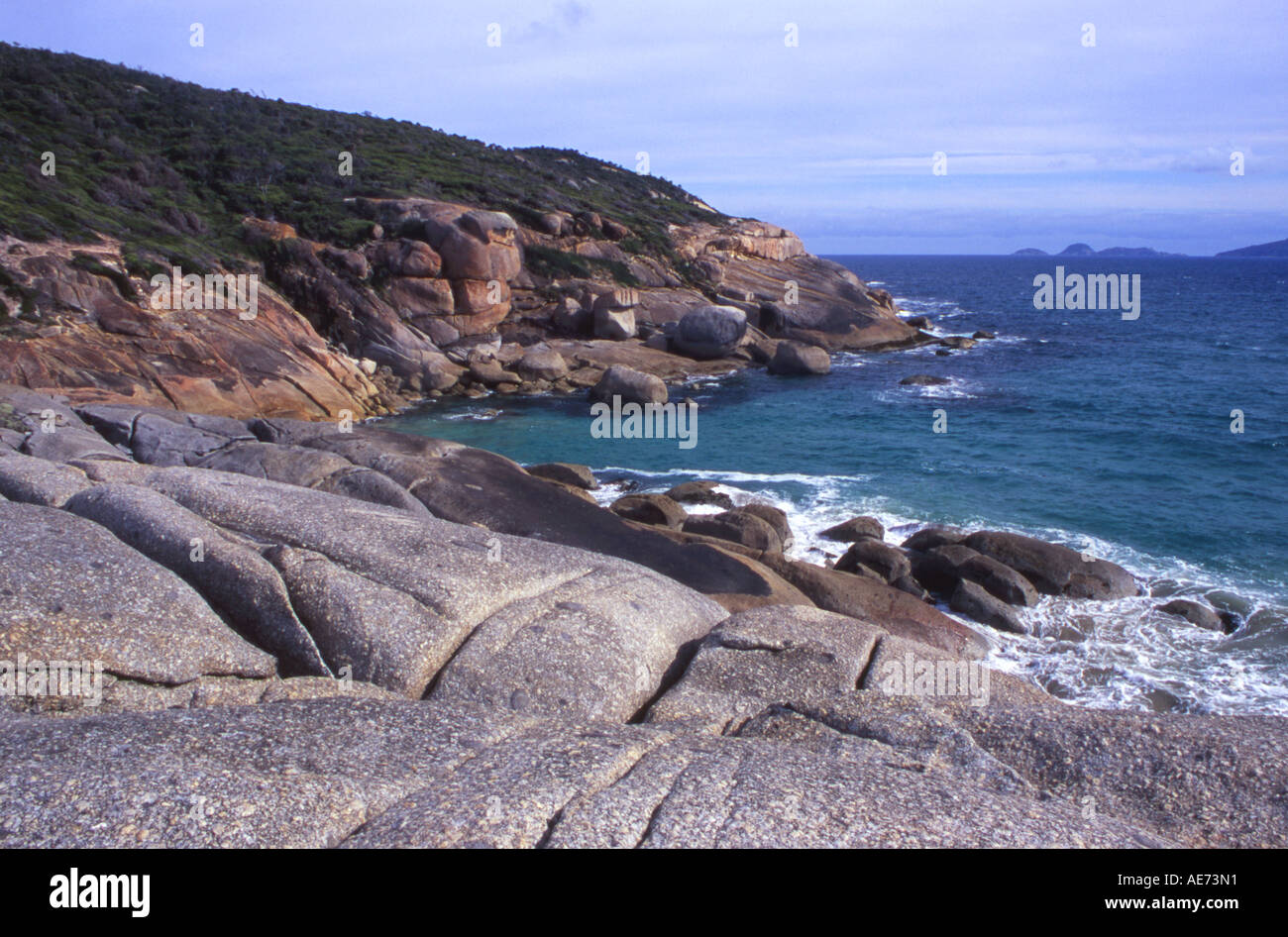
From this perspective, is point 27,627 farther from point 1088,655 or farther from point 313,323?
point 313,323

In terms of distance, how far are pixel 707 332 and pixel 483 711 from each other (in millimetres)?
39399

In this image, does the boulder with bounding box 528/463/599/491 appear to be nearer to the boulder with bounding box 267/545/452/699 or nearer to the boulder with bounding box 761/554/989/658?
the boulder with bounding box 761/554/989/658

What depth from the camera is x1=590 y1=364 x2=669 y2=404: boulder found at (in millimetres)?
35906


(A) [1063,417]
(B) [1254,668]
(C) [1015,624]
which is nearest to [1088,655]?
(C) [1015,624]

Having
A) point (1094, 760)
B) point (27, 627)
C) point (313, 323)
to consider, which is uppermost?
point (313, 323)

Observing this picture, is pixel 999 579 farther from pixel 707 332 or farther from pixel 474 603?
pixel 707 332

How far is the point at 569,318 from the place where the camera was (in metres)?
44.6

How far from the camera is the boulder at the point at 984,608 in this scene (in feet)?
53.7

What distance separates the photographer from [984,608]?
16562 millimetres
